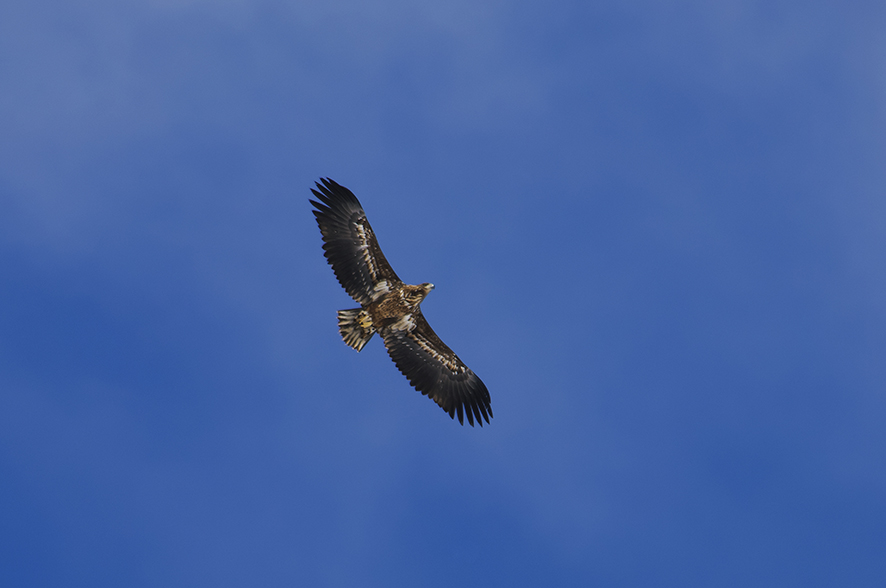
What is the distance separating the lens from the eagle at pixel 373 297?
66.8ft

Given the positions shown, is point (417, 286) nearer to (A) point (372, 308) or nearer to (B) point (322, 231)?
(A) point (372, 308)

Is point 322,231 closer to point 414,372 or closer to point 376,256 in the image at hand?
point 376,256

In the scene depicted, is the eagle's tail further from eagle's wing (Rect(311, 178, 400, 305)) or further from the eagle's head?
the eagle's head

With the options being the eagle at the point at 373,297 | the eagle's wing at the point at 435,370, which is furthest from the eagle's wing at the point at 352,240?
the eagle's wing at the point at 435,370

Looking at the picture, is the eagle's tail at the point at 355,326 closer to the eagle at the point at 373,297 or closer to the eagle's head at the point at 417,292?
the eagle at the point at 373,297

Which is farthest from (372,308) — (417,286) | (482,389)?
(482,389)

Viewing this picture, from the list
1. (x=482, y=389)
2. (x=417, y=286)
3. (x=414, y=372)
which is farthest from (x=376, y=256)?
(x=482, y=389)

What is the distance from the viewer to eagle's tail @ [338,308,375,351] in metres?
20.5

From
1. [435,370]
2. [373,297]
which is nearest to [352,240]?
[373,297]

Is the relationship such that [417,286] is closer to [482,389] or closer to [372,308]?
[372,308]

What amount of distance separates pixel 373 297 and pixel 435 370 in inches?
104

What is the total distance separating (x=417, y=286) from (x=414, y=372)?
2.32m

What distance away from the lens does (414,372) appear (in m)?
21.1

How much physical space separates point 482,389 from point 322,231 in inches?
234
